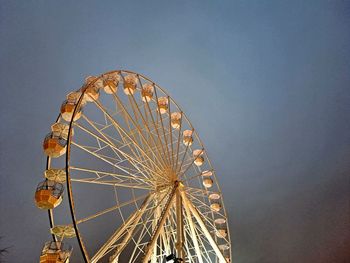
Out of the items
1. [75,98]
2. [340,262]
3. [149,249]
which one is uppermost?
[75,98]

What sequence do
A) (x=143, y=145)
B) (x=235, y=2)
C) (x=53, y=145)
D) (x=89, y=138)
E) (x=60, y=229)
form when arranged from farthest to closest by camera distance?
(x=89, y=138), (x=235, y=2), (x=143, y=145), (x=53, y=145), (x=60, y=229)

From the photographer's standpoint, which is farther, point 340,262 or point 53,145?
point 340,262

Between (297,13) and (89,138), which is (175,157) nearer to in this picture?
(89,138)

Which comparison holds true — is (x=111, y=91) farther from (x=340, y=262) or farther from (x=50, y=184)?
(x=340, y=262)

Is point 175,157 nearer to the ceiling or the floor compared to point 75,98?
nearer to the floor

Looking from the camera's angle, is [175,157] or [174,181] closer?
[174,181]

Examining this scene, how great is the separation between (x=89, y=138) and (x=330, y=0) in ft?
40.6

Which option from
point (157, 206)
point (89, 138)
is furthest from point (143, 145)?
point (89, 138)

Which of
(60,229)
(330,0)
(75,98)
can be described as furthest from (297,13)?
(60,229)

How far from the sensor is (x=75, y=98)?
37.2ft

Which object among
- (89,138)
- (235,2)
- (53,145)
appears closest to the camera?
(53,145)

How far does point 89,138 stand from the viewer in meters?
17.5

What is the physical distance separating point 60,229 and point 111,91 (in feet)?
15.1

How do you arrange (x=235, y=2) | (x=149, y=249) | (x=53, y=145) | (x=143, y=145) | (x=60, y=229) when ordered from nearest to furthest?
1. (x=149, y=249)
2. (x=60, y=229)
3. (x=53, y=145)
4. (x=143, y=145)
5. (x=235, y=2)
